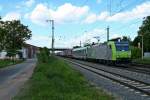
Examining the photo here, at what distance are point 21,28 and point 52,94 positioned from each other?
10132 centimetres

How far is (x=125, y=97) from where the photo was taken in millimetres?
19125

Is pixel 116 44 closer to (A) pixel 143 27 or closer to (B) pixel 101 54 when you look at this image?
(B) pixel 101 54

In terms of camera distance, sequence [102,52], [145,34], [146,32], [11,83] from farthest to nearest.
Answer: [146,32] → [145,34] → [102,52] → [11,83]

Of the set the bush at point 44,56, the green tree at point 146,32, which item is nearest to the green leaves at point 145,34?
the green tree at point 146,32

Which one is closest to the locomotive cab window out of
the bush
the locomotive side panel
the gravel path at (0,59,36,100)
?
the locomotive side panel

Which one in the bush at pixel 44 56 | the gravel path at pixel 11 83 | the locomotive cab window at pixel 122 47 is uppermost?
the locomotive cab window at pixel 122 47

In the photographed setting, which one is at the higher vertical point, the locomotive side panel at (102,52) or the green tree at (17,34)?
the green tree at (17,34)

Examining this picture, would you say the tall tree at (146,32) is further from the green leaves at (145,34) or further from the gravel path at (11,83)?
the gravel path at (11,83)

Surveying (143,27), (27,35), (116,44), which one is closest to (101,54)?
(116,44)

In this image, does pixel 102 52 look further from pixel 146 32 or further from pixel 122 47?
pixel 146 32

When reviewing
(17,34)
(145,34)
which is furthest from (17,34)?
(145,34)

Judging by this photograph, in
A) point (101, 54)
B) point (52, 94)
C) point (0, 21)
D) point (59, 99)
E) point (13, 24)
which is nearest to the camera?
point (59, 99)

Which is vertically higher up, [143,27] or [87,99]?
[143,27]

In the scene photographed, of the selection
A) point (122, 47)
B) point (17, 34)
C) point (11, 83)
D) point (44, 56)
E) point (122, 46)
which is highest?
point (17, 34)
